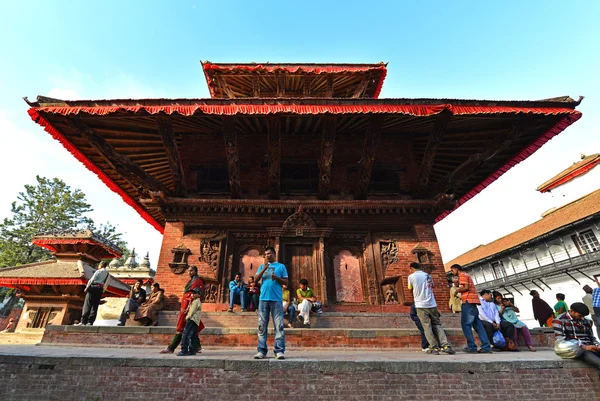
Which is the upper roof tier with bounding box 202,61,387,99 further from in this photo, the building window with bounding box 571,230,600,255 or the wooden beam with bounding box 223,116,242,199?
the building window with bounding box 571,230,600,255

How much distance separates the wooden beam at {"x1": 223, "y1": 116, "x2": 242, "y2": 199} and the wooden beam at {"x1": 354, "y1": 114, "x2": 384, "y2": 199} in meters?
3.71

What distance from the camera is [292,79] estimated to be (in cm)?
1292

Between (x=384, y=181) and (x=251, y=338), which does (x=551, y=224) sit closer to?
(x=384, y=181)

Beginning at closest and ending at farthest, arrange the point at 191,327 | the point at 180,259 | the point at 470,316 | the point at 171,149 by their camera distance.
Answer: the point at 191,327, the point at 470,316, the point at 171,149, the point at 180,259

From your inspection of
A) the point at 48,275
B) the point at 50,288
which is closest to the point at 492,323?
the point at 48,275

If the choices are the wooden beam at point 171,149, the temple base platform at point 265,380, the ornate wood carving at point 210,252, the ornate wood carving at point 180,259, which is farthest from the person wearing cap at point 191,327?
the wooden beam at point 171,149

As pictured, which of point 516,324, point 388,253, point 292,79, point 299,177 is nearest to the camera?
point 516,324

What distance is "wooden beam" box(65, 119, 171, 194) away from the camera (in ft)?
25.9

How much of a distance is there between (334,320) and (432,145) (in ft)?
18.4

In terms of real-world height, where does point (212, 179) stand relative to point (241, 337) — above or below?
above

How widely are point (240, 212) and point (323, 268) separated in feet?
10.3

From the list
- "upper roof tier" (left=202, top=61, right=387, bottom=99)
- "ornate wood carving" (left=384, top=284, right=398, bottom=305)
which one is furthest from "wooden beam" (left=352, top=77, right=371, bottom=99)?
"ornate wood carving" (left=384, top=284, right=398, bottom=305)

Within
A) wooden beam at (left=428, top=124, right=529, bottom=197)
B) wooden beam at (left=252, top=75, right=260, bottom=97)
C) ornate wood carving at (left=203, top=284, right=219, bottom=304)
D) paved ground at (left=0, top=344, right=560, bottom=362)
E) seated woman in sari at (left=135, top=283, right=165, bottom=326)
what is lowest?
paved ground at (left=0, top=344, right=560, bottom=362)

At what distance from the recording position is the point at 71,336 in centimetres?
636
